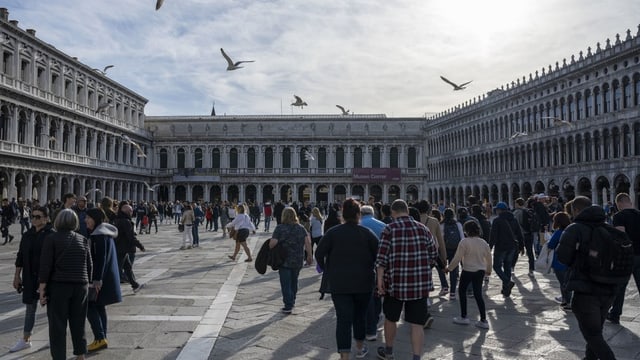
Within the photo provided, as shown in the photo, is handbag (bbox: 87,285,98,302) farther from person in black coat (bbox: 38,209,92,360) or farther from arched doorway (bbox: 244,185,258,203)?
arched doorway (bbox: 244,185,258,203)

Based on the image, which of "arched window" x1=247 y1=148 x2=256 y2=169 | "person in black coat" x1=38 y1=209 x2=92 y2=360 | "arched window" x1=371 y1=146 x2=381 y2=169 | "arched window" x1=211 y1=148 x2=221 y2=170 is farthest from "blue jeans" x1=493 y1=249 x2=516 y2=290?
"arched window" x1=211 y1=148 x2=221 y2=170

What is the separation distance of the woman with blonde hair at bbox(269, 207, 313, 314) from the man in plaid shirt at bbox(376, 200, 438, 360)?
262cm

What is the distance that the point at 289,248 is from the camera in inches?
294

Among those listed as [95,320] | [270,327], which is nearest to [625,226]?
[270,327]

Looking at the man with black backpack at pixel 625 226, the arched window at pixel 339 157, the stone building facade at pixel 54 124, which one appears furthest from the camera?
the arched window at pixel 339 157

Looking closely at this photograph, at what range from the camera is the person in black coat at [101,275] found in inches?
213

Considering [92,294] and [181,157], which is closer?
[92,294]

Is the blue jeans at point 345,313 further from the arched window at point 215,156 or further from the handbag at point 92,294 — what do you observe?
the arched window at point 215,156

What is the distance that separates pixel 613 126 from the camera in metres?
33.6

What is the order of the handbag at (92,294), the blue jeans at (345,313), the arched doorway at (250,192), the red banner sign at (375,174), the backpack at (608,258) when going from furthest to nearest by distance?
1. the arched doorway at (250,192)
2. the red banner sign at (375,174)
3. the handbag at (92,294)
4. the blue jeans at (345,313)
5. the backpack at (608,258)

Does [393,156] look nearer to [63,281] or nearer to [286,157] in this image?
[286,157]

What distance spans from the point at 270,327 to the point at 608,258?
384cm

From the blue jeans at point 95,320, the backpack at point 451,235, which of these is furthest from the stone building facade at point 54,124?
the blue jeans at point 95,320

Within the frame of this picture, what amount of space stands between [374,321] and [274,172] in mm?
56840
